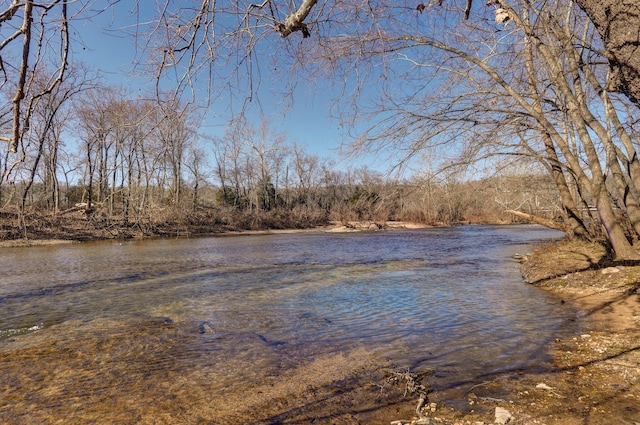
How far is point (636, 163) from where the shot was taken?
23.8 feet

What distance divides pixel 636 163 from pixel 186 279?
36.0 ft

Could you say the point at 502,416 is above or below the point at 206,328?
above

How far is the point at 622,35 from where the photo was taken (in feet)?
10.1

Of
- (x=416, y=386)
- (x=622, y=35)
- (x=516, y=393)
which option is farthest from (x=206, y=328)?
(x=622, y=35)

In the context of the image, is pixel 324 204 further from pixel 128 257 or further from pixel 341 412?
pixel 341 412

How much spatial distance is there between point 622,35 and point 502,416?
3278 millimetres

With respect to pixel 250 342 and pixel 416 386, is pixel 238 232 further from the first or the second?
pixel 416 386

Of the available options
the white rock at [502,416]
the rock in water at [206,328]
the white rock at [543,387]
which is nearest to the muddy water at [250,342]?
the rock in water at [206,328]

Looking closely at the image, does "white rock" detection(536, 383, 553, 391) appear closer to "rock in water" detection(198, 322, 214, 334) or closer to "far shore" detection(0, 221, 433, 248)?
"rock in water" detection(198, 322, 214, 334)

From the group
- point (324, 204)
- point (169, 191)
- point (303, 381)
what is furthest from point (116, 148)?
point (303, 381)

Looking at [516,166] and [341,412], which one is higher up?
[516,166]

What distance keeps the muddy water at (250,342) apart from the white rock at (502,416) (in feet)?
2.21

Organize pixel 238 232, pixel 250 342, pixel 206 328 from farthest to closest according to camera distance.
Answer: pixel 238 232 < pixel 206 328 < pixel 250 342

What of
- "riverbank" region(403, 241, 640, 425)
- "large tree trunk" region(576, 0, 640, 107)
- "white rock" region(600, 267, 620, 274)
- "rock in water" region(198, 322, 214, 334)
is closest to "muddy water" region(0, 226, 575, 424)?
"rock in water" region(198, 322, 214, 334)
